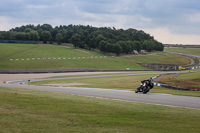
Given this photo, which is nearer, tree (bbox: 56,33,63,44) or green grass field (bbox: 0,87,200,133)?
green grass field (bbox: 0,87,200,133)

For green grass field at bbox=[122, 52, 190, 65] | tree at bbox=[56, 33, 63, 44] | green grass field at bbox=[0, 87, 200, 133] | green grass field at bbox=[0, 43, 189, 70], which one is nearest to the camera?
green grass field at bbox=[0, 87, 200, 133]

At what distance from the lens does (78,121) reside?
42.9 ft

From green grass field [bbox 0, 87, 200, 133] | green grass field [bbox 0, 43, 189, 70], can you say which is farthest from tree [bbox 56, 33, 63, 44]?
green grass field [bbox 0, 87, 200, 133]

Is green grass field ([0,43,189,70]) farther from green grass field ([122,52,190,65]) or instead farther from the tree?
the tree

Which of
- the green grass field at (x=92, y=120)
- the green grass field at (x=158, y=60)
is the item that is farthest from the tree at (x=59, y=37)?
the green grass field at (x=92, y=120)

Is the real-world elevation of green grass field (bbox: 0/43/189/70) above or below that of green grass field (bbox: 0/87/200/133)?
below

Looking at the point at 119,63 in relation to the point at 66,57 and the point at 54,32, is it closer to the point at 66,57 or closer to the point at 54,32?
the point at 66,57

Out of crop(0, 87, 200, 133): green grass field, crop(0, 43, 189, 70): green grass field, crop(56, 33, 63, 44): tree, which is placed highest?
crop(56, 33, 63, 44): tree

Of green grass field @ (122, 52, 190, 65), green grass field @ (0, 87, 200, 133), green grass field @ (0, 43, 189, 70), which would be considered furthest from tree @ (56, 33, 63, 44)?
green grass field @ (0, 87, 200, 133)

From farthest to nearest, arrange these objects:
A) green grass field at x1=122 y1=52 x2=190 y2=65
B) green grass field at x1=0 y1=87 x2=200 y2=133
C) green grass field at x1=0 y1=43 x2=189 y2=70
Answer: green grass field at x1=122 y1=52 x2=190 y2=65 < green grass field at x1=0 y1=43 x2=189 y2=70 < green grass field at x1=0 y1=87 x2=200 y2=133

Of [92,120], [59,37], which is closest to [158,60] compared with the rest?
[59,37]

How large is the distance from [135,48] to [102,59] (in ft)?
164

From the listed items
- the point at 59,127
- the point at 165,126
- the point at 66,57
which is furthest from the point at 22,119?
the point at 66,57

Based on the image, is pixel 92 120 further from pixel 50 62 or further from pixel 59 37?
pixel 59 37
